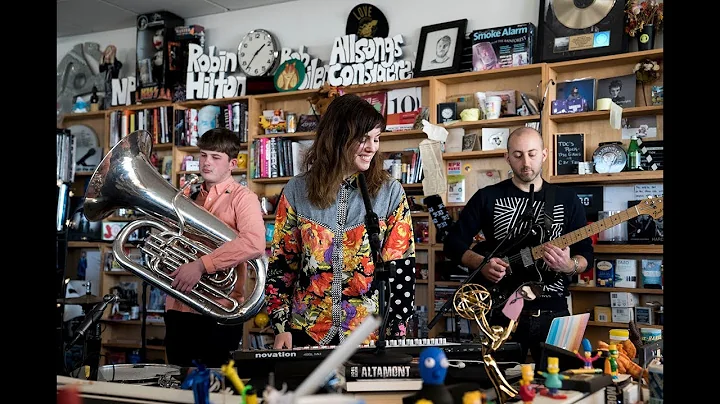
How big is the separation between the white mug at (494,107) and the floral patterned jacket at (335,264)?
2.61 meters

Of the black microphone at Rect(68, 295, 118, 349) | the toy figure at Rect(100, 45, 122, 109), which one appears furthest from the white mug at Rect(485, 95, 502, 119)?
the toy figure at Rect(100, 45, 122, 109)

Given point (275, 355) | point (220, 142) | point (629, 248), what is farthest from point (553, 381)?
point (629, 248)

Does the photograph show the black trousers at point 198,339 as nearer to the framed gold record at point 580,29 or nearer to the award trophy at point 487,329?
the award trophy at point 487,329

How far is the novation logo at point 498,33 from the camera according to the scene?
4535 millimetres

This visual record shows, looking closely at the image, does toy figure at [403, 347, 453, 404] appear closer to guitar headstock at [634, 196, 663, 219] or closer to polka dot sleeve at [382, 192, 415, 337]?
polka dot sleeve at [382, 192, 415, 337]

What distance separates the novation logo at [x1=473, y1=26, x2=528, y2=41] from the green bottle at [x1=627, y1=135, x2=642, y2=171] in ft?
3.20

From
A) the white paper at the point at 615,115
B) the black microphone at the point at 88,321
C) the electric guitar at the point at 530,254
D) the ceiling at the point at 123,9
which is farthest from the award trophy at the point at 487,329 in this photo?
the ceiling at the point at 123,9

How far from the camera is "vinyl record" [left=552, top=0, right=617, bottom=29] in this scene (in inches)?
171

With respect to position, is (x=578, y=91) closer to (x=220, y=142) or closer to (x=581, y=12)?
(x=581, y=12)
